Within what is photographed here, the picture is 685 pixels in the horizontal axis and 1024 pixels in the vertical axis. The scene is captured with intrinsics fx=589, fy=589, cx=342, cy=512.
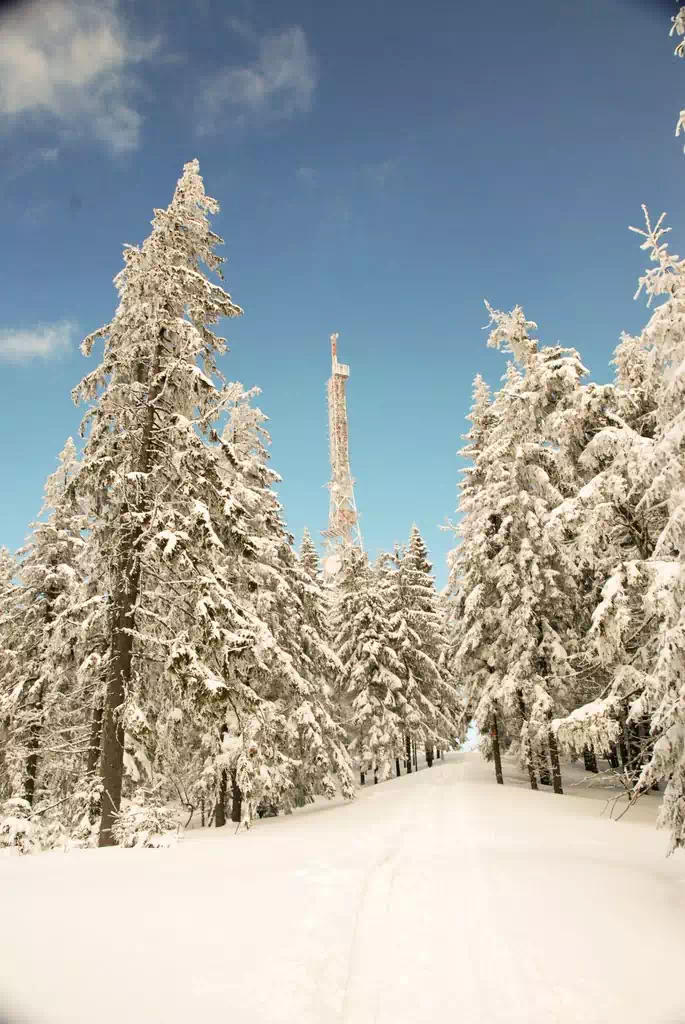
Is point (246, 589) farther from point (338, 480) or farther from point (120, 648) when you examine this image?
point (338, 480)

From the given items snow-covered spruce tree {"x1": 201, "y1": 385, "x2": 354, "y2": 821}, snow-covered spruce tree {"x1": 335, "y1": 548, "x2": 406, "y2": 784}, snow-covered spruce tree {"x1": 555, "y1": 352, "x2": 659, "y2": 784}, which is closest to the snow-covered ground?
snow-covered spruce tree {"x1": 555, "y1": 352, "x2": 659, "y2": 784}

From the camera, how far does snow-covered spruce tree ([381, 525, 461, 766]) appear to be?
1366 inches

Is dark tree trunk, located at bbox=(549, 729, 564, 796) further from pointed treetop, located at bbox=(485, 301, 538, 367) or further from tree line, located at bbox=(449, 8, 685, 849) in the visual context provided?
pointed treetop, located at bbox=(485, 301, 538, 367)

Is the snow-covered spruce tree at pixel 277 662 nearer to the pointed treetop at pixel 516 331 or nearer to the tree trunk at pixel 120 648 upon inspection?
the tree trunk at pixel 120 648

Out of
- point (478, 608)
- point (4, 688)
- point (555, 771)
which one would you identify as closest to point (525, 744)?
point (555, 771)

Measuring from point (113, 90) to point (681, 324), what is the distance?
1092 centimetres

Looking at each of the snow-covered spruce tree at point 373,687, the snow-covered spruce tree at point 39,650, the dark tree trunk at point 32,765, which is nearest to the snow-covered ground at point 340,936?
the snow-covered spruce tree at point 39,650

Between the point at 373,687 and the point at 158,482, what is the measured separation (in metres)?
24.1

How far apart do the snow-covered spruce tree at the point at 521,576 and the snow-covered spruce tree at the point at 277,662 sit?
236 inches

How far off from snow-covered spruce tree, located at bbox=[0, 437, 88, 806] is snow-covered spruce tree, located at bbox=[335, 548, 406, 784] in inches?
623

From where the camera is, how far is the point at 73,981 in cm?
478

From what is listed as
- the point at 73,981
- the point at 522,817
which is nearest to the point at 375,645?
the point at 522,817

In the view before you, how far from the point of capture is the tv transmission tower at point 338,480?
77875 millimetres

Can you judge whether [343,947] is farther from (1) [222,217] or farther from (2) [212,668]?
(1) [222,217]
